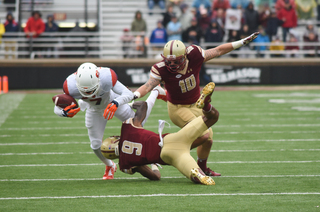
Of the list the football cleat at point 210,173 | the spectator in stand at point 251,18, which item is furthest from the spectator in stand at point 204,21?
the football cleat at point 210,173

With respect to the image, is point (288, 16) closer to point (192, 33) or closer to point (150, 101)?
point (192, 33)

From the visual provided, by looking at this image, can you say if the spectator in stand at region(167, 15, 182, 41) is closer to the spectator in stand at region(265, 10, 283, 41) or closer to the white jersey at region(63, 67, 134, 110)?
the spectator in stand at region(265, 10, 283, 41)

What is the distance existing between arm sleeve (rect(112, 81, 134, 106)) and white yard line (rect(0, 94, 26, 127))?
5.22 meters

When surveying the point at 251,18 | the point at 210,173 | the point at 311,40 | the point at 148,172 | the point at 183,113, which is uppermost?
the point at 251,18

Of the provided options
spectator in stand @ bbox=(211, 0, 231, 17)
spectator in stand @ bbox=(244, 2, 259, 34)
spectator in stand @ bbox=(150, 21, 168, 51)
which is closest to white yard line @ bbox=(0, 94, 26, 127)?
spectator in stand @ bbox=(150, 21, 168, 51)

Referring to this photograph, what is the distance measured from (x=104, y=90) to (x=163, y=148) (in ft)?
3.13

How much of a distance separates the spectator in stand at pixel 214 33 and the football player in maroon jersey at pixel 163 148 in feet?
35.1

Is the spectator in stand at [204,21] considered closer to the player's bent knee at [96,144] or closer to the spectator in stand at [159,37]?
the spectator in stand at [159,37]

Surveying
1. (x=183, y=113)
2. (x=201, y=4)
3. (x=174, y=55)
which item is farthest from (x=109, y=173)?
(x=201, y=4)

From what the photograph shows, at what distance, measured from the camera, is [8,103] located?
1286cm

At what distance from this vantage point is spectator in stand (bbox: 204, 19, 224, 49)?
15666 mm

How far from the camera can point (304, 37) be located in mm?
17094

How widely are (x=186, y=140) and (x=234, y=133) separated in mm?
3711

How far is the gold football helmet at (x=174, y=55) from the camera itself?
5707 millimetres
